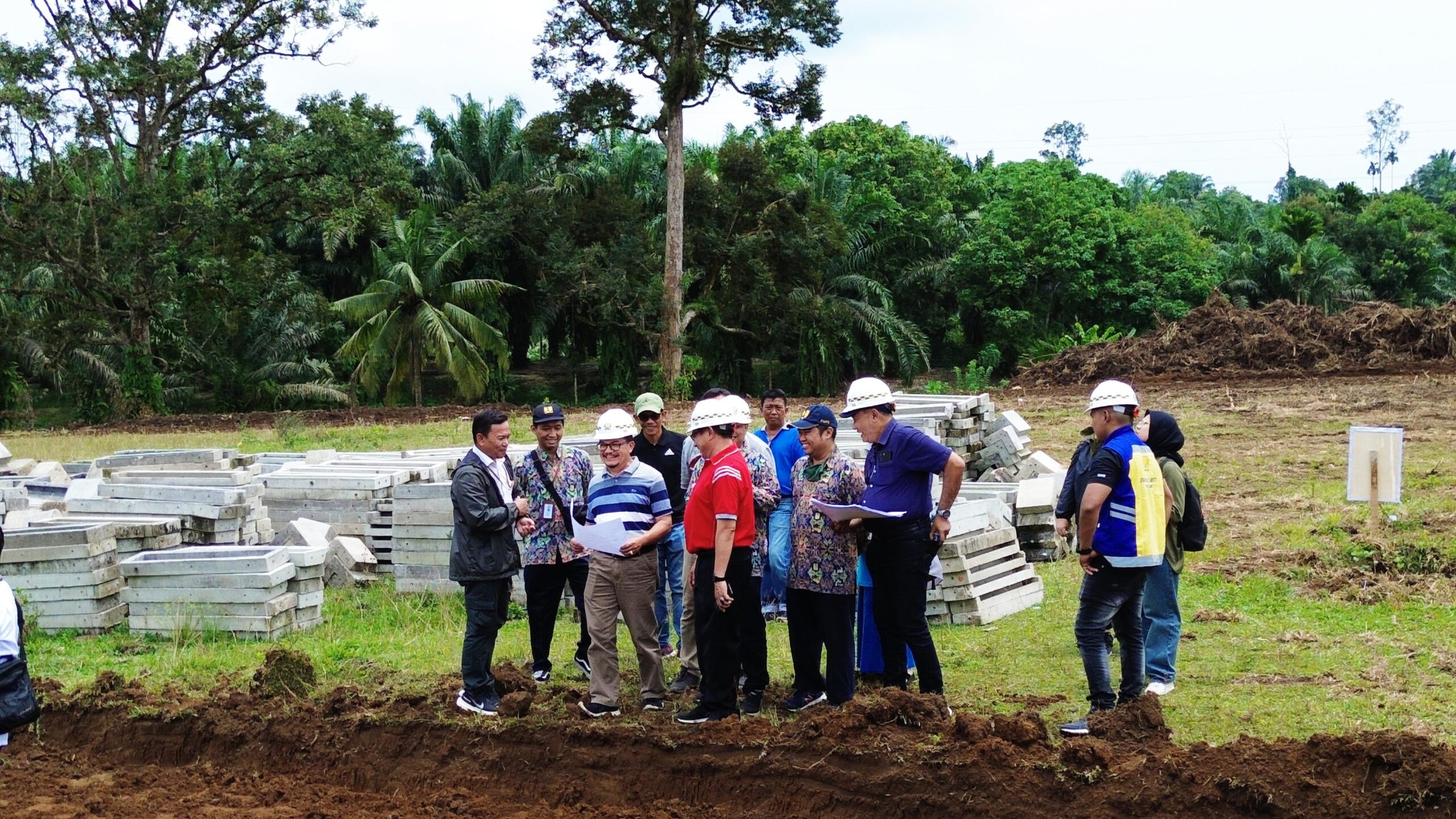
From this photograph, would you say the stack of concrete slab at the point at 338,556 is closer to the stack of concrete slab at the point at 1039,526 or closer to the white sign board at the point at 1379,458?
the stack of concrete slab at the point at 1039,526

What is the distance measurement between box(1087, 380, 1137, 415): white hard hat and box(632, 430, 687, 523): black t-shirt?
292 cm

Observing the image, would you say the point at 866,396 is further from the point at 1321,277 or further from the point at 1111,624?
the point at 1321,277

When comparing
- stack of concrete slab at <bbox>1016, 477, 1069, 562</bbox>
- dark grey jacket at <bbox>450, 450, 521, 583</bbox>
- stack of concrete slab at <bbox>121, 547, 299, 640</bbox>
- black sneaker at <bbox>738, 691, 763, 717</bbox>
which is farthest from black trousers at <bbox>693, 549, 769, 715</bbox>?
stack of concrete slab at <bbox>1016, 477, 1069, 562</bbox>

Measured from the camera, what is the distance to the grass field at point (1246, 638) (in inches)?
289

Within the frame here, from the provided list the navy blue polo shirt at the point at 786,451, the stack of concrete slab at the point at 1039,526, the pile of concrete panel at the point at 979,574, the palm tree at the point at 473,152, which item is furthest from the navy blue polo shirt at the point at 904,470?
the palm tree at the point at 473,152

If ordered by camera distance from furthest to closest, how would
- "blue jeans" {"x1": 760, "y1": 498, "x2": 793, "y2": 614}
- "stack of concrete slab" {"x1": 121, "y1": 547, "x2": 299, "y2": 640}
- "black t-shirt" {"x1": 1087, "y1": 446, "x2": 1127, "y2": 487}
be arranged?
"stack of concrete slab" {"x1": 121, "y1": 547, "x2": 299, "y2": 640} → "blue jeans" {"x1": 760, "y1": 498, "x2": 793, "y2": 614} → "black t-shirt" {"x1": 1087, "y1": 446, "x2": 1127, "y2": 487}

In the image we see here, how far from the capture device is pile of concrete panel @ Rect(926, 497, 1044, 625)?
9.64 meters

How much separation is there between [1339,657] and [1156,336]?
22.6 metres

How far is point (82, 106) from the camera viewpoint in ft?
105

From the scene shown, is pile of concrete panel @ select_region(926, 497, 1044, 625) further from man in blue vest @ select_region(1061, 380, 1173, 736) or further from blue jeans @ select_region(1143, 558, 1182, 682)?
man in blue vest @ select_region(1061, 380, 1173, 736)

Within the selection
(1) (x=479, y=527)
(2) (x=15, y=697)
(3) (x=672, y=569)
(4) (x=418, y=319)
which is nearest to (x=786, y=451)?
(3) (x=672, y=569)

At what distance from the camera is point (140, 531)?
10.6 meters

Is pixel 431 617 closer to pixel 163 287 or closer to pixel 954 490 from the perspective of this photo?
pixel 954 490

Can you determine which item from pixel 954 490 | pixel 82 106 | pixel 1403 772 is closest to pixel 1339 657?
pixel 1403 772
